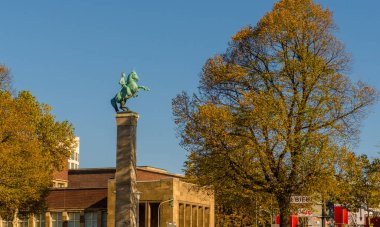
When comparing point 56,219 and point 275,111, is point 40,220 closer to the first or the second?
point 56,219

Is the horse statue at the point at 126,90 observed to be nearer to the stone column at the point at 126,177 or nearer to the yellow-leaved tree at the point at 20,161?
the stone column at the point at 126,177

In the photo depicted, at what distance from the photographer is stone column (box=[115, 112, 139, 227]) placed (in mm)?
36281

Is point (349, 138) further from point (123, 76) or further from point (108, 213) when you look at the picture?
point (108, 213)

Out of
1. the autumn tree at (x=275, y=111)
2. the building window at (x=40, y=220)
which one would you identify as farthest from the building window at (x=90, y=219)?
the autumn tree at (x=275, y=111)

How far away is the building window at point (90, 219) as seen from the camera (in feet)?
256

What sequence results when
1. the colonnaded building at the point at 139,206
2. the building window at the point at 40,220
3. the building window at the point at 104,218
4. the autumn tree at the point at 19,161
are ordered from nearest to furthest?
the autumn tree at the point at 19,161 < the colonnaded building at the point at 139,206 < the building window at the point at 104,218 < the building window at the point at 40,220

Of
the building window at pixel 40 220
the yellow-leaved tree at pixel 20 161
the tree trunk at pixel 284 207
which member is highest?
the yellow-leaved tree at pixel 20 161

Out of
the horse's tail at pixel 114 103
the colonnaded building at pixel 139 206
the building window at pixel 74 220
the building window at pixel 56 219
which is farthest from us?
the building window at pixel 56 219

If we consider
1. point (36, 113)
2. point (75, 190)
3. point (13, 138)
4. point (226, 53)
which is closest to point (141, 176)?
point (75, 190)

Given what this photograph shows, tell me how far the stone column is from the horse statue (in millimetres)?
1425

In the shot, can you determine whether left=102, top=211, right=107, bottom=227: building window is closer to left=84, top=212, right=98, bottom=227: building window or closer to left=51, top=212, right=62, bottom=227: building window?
left=84, top=212, right=98, bottom=227: building window

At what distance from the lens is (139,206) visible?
7425 cm

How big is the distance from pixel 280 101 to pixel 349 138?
473cm

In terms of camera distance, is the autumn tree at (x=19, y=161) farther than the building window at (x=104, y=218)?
No
